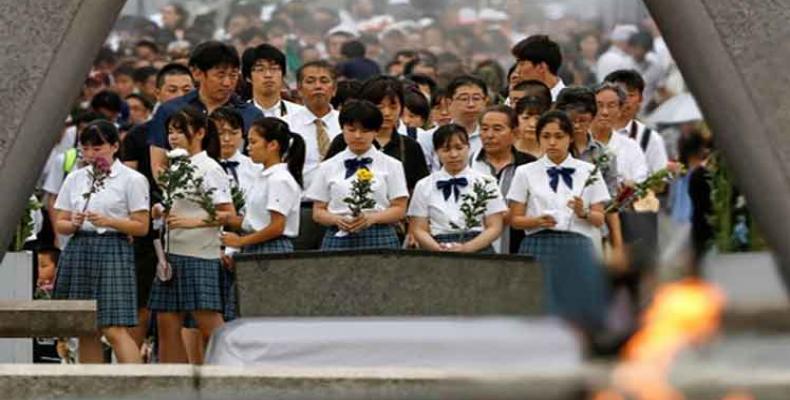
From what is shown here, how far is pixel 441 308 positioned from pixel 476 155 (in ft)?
8.05

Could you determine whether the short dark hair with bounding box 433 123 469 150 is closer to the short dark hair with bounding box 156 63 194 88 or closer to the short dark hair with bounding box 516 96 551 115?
the short dark hair with bounding box 516 96 551 115

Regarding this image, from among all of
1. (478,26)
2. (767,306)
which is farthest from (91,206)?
(478,26)

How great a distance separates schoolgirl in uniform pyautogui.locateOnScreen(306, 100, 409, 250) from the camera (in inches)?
488

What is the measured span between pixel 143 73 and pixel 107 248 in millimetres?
8463

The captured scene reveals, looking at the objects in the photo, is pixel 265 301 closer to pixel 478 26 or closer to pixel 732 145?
pixel 732 145

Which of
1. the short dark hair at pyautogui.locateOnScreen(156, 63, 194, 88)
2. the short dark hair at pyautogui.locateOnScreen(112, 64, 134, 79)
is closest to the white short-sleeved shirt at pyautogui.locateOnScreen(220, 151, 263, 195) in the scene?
the short dark hair at pyautogui.locateOnScreen(156, 63, 194, 88)

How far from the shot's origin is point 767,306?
3.75 m

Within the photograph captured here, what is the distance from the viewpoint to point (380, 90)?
13.7 m

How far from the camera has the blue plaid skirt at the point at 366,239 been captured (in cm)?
1246

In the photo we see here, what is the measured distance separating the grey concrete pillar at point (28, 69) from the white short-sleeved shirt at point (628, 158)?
4.17 metres

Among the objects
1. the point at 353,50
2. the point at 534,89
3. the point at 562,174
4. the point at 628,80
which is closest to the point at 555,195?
the point at 562,174

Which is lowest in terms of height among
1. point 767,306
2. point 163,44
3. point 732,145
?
point 767,306

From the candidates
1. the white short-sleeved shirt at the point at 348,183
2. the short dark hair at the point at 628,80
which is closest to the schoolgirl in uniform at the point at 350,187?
the white short-sleeved shirt at the point at 348,183

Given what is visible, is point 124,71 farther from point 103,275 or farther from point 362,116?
point 362,116
